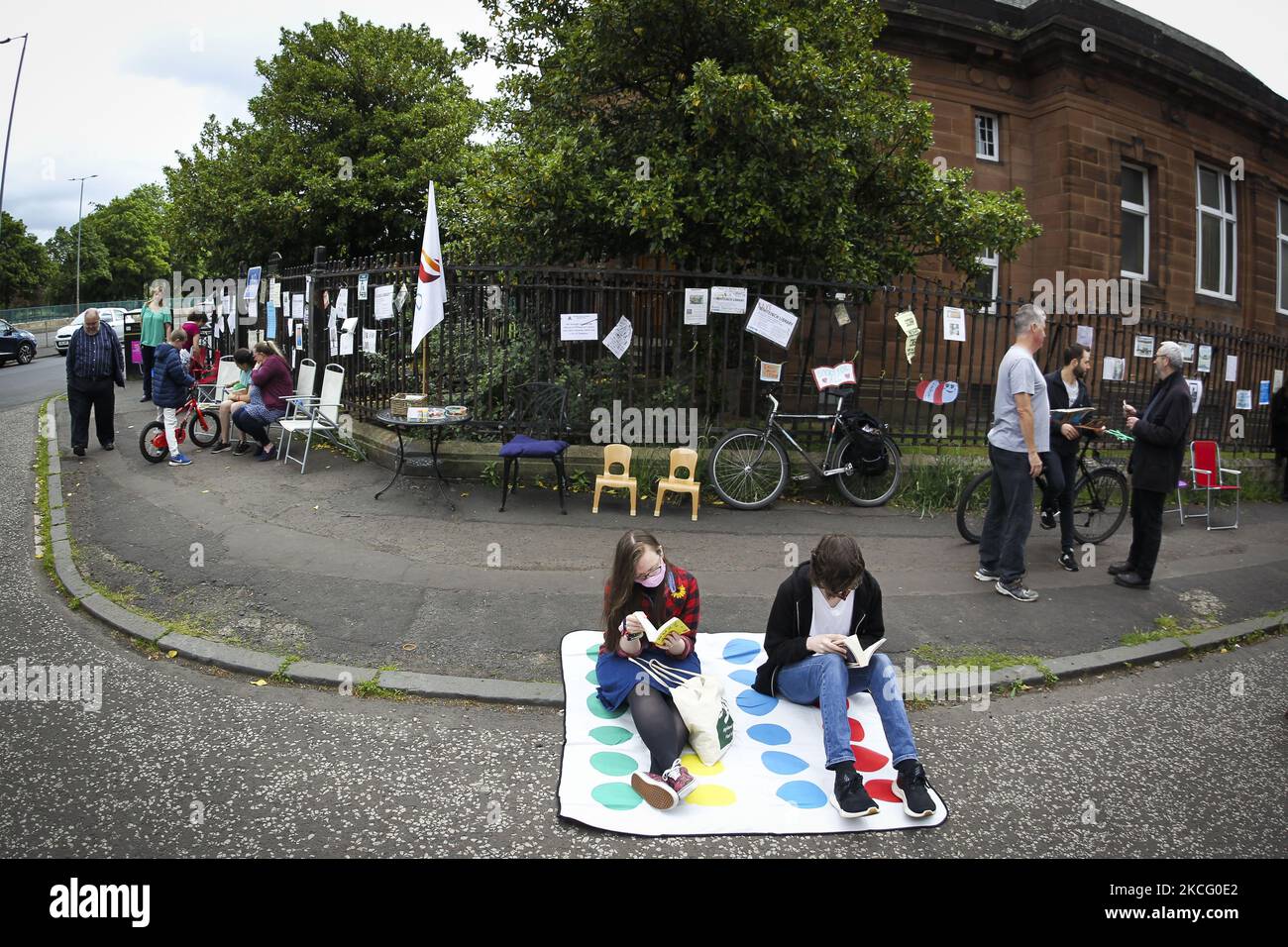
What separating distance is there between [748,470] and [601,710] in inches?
189

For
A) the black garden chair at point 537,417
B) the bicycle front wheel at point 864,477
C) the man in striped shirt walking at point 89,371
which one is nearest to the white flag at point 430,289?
the black garden chair at point 537,417

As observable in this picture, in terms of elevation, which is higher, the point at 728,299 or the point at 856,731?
the point at 728,299

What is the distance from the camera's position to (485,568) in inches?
278

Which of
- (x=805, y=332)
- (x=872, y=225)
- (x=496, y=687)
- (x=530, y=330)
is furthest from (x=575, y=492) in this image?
(x=872, y=225)

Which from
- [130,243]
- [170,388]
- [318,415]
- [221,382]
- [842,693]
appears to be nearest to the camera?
[842,693]

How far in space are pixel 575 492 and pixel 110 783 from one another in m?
5.80

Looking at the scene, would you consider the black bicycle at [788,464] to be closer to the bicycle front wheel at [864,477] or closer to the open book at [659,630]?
the bicycle front wheel at [864,477]

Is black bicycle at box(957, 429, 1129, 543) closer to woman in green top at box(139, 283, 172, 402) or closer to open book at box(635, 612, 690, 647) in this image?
open book at box(635, 612, 690, 647)

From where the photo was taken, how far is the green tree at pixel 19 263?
182 ft

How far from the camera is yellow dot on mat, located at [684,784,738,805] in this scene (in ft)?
12.9

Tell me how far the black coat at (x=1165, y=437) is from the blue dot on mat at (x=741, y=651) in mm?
3945

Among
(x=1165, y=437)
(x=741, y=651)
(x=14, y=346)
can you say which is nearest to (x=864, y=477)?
(x=1165, y=437)

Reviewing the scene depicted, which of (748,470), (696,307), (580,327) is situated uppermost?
(696,307)

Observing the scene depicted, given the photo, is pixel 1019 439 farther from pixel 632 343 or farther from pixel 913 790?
pixel 632 343
